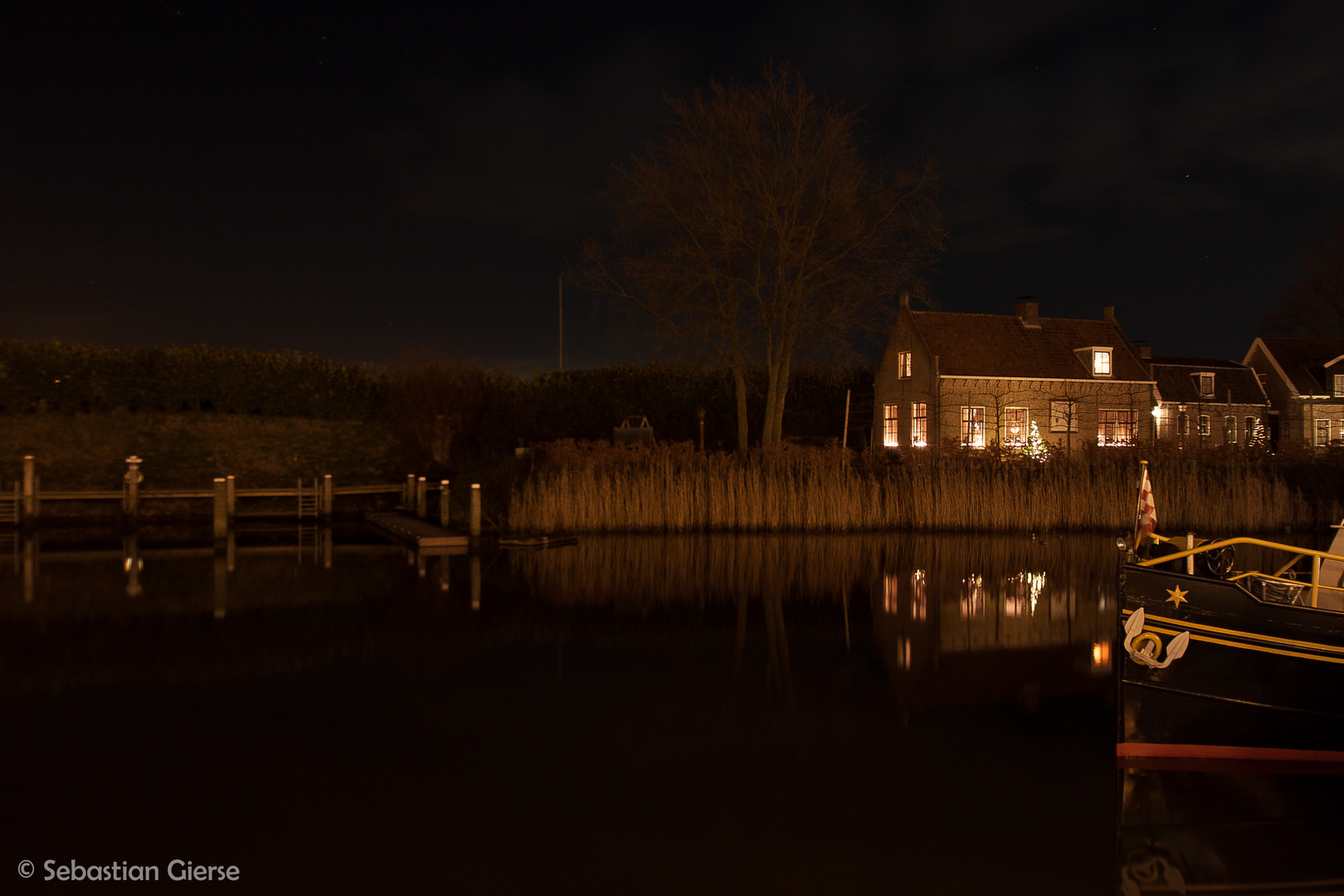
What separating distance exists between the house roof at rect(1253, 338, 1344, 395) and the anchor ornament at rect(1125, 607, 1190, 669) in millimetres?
36755

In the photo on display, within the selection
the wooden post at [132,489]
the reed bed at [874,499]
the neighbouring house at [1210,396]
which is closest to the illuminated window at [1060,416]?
the neighbouring house at [1210,396]

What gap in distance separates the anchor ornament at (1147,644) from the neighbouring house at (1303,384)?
34.7 meters

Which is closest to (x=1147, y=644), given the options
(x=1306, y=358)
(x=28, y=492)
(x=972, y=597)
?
(x=972, y=597)

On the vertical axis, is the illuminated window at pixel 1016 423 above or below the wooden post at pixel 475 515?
above

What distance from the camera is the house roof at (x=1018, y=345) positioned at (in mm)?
29219

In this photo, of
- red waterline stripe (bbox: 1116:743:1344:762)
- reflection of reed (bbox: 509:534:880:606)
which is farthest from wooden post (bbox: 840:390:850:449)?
red waterline stripe (bbox: 1116:743:1344:762)

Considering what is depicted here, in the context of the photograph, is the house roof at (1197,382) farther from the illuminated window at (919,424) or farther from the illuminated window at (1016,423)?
the illuminated window at (919,424)

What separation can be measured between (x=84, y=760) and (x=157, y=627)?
12.6 ft

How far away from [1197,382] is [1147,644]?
33.2m

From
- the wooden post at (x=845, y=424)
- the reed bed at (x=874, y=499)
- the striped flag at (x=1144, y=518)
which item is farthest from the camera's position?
the wooden post at (x=845, y=424)

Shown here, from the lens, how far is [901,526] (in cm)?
1648

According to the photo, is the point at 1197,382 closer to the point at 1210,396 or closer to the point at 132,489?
the point at 1210,396

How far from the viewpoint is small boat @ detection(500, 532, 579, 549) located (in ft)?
47.1

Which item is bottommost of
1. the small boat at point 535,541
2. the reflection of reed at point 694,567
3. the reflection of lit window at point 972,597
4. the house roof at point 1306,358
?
the reflection of lit window at point 972,597
